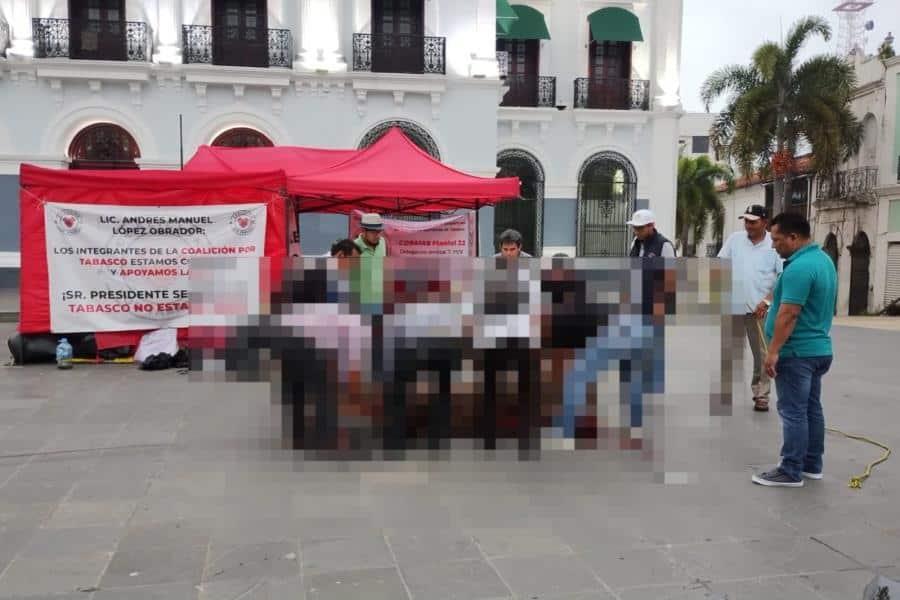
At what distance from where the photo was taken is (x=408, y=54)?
657 inches

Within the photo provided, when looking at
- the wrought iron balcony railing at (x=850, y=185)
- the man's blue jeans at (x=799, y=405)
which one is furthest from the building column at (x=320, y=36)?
the wrought iron balcony railing at (x=850, y=185)

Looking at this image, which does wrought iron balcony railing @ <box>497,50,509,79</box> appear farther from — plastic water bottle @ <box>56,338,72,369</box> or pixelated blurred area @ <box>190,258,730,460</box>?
pixelated blurred area @ <box>190,258,730,460</box>

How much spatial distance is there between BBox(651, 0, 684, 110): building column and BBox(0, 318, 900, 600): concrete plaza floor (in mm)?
15821

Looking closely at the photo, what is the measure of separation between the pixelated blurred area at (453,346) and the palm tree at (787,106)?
1990cm

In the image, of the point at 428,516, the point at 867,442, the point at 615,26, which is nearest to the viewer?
the point at 428,516

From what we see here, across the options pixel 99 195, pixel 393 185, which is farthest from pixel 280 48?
pixel 99 195

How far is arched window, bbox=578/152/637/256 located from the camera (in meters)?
19.8

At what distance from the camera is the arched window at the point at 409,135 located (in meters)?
16.5

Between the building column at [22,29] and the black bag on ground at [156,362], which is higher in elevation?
the building column at [22,29]

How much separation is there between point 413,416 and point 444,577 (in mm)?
1756

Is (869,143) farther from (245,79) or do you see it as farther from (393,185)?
(393,185)

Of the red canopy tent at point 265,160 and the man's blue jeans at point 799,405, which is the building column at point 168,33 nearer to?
the red canopy tent at point 265,160

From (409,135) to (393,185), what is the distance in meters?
8.18

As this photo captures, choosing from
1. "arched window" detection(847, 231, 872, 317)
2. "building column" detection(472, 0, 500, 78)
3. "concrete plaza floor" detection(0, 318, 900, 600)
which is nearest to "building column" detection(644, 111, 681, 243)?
"building column" detection(472, 0, 500, 78)
